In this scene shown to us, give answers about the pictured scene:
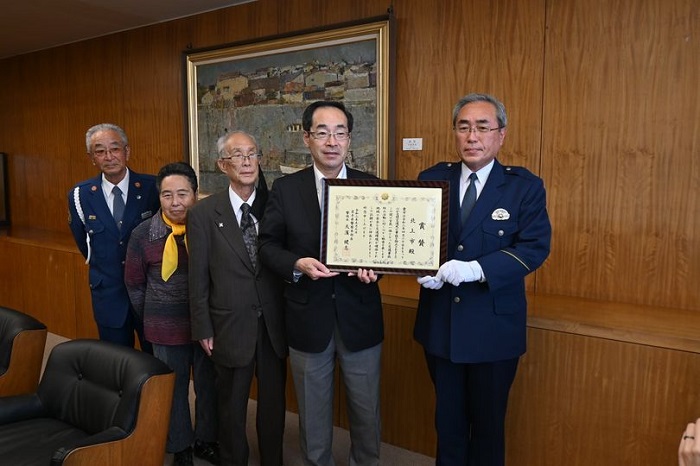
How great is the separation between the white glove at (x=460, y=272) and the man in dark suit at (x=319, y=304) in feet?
1.10

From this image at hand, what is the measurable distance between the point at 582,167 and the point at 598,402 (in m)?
1.11

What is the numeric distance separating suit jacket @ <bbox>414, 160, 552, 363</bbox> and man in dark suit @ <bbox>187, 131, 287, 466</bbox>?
729mm

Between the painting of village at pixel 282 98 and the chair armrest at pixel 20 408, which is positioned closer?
the chair armrest at pixel 20 408

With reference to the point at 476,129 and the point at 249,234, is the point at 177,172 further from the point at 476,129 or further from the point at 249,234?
the point at 476,129

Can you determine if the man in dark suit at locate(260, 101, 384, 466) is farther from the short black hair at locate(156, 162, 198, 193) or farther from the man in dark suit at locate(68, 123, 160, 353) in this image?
the man in dark suit at locate(68, 123, 160, 353)

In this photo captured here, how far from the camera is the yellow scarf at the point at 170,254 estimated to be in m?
2.22

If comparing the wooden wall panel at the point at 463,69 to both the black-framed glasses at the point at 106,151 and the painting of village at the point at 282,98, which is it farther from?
the black-framed glasses at the point at 106,151

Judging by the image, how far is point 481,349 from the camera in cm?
175

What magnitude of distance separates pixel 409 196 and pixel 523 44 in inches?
56.5

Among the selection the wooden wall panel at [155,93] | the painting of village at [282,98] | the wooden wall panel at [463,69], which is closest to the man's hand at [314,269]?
the wooden wall panel at [463,69]

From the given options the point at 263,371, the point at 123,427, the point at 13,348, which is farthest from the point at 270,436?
the point at 13,348

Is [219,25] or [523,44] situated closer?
[523,44]

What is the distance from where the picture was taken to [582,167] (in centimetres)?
259

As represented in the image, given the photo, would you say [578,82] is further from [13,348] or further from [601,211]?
[13,348]
